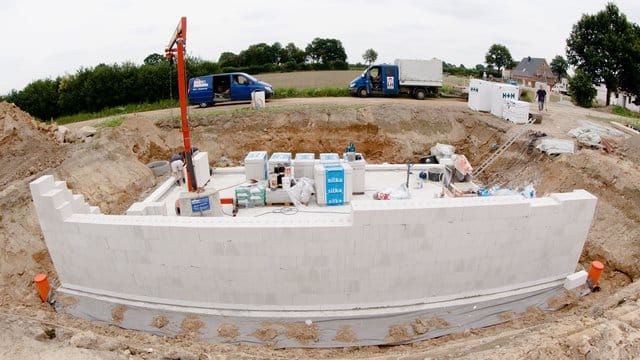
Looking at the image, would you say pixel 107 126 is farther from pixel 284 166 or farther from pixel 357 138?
pixel 357 138

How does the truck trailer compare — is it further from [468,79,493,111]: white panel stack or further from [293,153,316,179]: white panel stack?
[293,153,316,179]: white panel stack

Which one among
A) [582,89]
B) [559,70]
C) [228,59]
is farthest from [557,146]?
[559,70]

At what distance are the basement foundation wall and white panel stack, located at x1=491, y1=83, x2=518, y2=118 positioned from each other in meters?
9.28

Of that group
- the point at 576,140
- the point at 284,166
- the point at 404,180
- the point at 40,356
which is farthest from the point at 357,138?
the point at 40,356

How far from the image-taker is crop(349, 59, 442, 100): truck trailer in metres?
21.5

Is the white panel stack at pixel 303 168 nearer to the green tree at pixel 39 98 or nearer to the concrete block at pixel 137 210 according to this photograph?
the concrete block at pixel 137 210

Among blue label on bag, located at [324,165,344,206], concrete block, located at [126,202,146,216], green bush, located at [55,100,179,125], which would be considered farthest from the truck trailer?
concrete block, located at [126,202,146,216]

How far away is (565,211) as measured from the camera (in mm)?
8125

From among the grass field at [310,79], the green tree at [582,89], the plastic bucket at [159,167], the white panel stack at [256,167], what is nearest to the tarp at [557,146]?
the white panel stack at [256,167]

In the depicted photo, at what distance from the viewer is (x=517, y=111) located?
15.7 meters

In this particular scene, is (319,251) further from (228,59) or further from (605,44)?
(228,59)

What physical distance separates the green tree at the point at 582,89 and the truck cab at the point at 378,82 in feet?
36.1

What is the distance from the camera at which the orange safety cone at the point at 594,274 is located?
8.45m

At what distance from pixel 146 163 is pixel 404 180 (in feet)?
30.4
